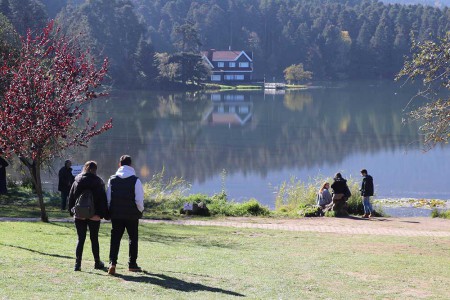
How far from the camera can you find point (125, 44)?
106562 mm

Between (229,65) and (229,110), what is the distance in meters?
52.6

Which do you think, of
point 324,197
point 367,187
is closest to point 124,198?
point 367,187

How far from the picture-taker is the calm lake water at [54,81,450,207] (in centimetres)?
3366

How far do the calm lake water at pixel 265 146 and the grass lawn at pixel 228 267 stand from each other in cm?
1330

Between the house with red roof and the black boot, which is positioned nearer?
the black boot

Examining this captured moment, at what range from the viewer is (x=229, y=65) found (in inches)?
4862

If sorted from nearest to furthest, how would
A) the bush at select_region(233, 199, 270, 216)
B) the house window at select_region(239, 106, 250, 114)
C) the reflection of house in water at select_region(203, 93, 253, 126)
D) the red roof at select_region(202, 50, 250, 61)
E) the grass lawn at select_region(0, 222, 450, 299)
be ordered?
the grass lawn at select_region(0, 222, 450, 299)
the bush at select_region(233, 199, 270, 216)
the reflection of house in water at select_region(203, 93, 253, 126)
the house window at select_region(239, 106, 250, 114)
the red roof at select_region(202, 50, 250, 61)

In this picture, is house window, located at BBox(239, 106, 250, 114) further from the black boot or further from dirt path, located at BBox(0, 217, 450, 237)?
the black boot

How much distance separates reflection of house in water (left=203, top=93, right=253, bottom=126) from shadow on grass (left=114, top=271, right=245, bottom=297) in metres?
47.9

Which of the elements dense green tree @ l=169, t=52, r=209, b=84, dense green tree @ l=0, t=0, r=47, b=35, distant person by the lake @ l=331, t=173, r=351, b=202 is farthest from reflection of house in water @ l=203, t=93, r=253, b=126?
distant person by the lake @ l=331, t=173, r=351, b=202

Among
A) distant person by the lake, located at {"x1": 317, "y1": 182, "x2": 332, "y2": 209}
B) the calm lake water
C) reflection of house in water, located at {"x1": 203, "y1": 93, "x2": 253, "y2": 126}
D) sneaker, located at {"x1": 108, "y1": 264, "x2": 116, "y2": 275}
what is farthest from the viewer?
reflection of house in water, located at {"x1": 203, "y1": 93, "x2": 253, "y2": 126}

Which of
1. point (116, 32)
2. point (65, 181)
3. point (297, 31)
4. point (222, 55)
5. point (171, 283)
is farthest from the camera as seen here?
point (297, 31)

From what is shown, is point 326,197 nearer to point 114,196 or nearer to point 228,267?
point 228,267

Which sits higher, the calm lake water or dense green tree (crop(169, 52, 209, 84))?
dense green tree (crop(169, 52, 209, 84))
